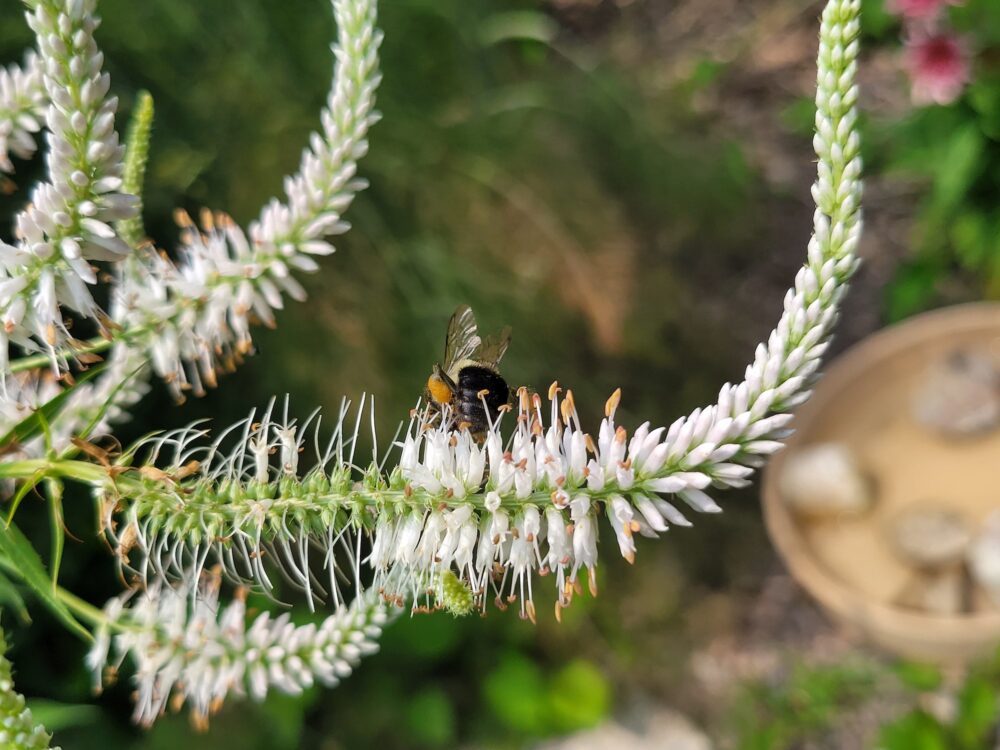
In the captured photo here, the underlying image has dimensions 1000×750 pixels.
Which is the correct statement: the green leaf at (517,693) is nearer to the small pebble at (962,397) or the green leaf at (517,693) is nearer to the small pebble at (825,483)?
the small pebble at (825,483)

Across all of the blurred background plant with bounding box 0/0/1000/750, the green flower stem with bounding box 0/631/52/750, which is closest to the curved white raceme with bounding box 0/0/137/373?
the green flower stem with bounding box 0/631/52/750

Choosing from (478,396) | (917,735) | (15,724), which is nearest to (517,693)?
(917,735)

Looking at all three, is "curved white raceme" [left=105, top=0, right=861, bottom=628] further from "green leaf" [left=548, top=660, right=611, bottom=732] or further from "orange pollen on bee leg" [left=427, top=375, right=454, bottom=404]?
→ "green leaf" [left=548, top=660, right=611, bottom=732]

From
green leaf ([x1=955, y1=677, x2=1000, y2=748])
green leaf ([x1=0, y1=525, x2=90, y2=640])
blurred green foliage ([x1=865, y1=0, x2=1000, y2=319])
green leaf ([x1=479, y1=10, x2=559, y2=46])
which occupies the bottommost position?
green leaf ([x1=0, y1=525, x2=90, y2=640])

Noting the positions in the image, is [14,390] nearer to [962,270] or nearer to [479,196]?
[479,196]

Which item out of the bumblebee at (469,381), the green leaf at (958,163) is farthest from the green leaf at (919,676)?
the bumblebee at (469,381)
